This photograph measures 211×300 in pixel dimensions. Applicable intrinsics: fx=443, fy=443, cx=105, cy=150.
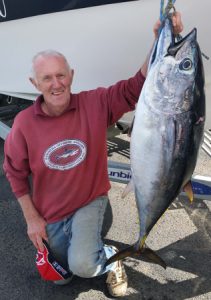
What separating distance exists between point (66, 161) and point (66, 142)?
0.11 metres

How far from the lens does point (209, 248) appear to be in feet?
9.83

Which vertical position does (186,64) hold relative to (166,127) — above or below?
above

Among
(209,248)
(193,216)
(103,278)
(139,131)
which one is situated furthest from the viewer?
(193,216)

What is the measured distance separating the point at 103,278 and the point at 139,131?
129 centimetres

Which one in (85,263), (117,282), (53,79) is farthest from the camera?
(117,282)

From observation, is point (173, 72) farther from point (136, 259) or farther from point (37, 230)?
point (136, 259)

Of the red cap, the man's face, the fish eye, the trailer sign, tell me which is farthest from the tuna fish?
the red cap

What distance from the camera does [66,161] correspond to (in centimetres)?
240

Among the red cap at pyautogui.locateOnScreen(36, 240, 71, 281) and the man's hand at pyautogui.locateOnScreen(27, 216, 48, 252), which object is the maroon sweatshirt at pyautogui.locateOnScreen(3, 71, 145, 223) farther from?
the red cap at pyautogui.locateOnScreen(36, 240, 71, 281)

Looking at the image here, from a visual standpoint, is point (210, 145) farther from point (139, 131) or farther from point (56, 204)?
point (139, 131)

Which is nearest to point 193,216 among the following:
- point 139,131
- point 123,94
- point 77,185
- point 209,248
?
point 209,248

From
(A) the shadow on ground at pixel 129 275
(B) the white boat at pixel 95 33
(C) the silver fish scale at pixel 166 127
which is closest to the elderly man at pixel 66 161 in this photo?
(A) the shadow on ground at pixel 129 275

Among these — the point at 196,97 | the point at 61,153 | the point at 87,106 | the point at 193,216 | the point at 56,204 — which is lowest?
the point at 193,216

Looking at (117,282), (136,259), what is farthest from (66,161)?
(136,259)
